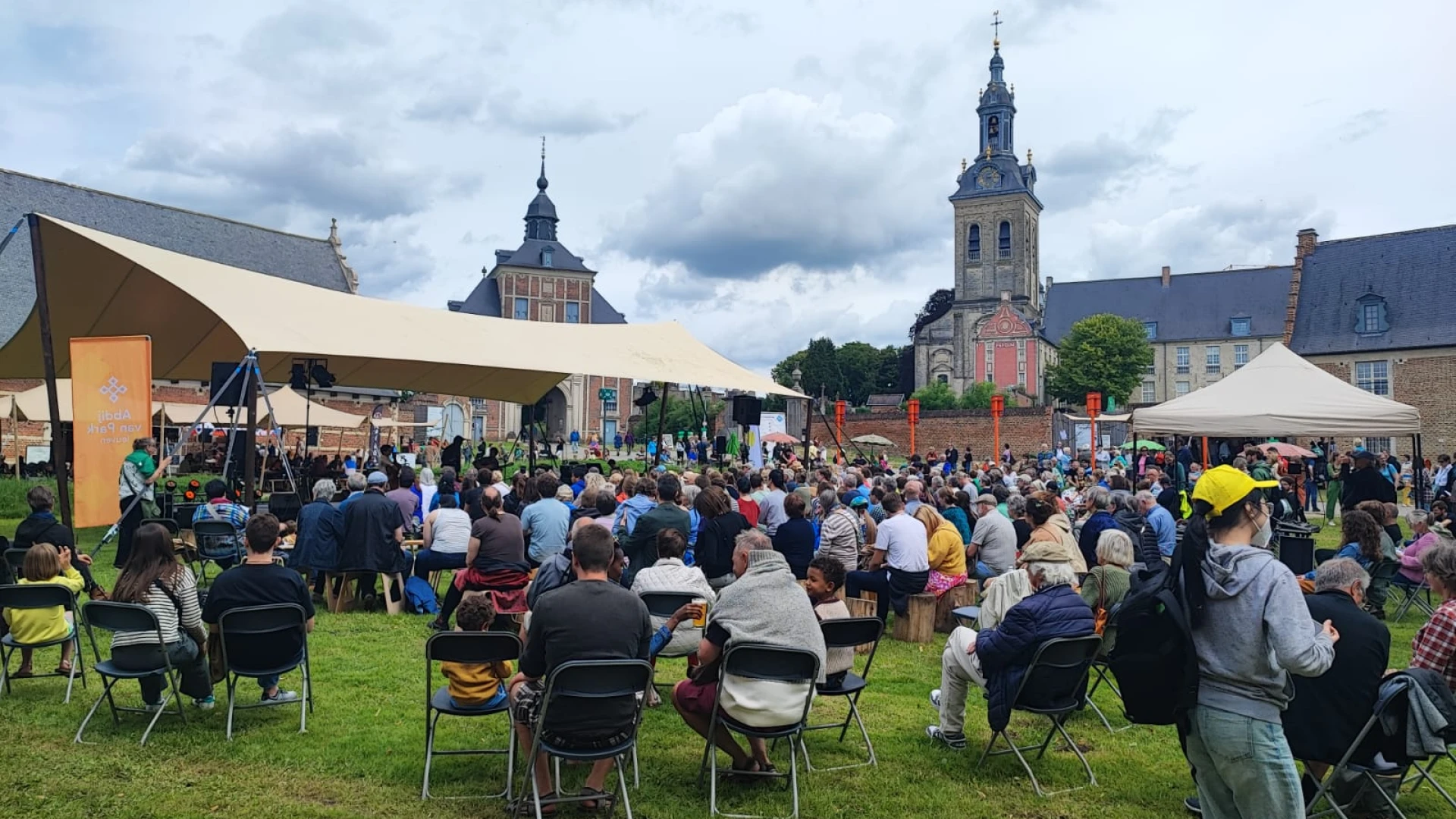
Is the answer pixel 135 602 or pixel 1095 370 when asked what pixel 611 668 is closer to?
pixel 135 602

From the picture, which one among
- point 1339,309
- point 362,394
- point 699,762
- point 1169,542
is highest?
point 1339,309

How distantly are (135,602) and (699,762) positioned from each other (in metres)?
2.85

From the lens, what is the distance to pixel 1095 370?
54688 millimetres

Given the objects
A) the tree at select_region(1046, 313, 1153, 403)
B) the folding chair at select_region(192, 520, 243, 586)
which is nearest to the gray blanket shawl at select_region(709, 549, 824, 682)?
the folding chair at select_region(192, 520, 243, 586)

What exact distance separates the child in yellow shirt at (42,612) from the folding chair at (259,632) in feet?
3.96

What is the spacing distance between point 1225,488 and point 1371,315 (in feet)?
145

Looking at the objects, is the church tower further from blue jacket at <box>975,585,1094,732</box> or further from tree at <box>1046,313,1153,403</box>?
blue jacket at <box>975,585,1094,732</box>

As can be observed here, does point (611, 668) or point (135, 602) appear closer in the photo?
point (611, 668)

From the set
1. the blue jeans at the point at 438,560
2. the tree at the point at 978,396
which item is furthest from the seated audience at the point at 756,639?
the tree at the point at 978,396

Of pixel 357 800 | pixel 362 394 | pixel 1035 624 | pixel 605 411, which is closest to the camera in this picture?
pixel 357 800

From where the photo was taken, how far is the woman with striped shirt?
15.4ft

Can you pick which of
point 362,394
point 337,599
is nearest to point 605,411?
point 362,394

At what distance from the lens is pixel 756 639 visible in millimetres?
3992

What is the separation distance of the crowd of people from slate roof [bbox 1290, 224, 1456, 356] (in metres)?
34.6
